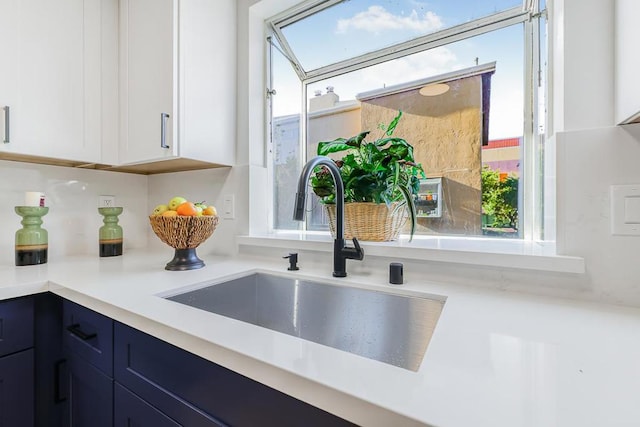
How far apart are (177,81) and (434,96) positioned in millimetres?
Result: 1044

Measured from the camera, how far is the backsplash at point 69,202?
1.28 metres

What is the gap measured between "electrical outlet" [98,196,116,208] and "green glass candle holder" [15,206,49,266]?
1.02ft

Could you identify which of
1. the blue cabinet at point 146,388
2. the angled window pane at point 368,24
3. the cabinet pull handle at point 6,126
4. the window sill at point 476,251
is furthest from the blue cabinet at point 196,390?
the angled window pane at point 368,24

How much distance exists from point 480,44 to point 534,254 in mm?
872

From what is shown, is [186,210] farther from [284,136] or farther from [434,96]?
[434,96]

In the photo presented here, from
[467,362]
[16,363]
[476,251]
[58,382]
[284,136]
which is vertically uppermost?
[284,136]

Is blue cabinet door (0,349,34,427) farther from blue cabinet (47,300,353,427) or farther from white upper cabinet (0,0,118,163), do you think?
white upper cabinet (0,0,118,163)

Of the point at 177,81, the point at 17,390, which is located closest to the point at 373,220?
the point at 177,81

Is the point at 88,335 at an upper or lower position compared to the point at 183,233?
lower

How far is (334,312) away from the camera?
0.95 m

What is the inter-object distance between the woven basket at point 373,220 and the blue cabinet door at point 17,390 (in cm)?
103

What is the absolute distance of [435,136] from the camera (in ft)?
4.13

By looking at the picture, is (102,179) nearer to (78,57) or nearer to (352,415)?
(78,57)

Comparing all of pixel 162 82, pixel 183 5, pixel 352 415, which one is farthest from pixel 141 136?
pixel 352 415
